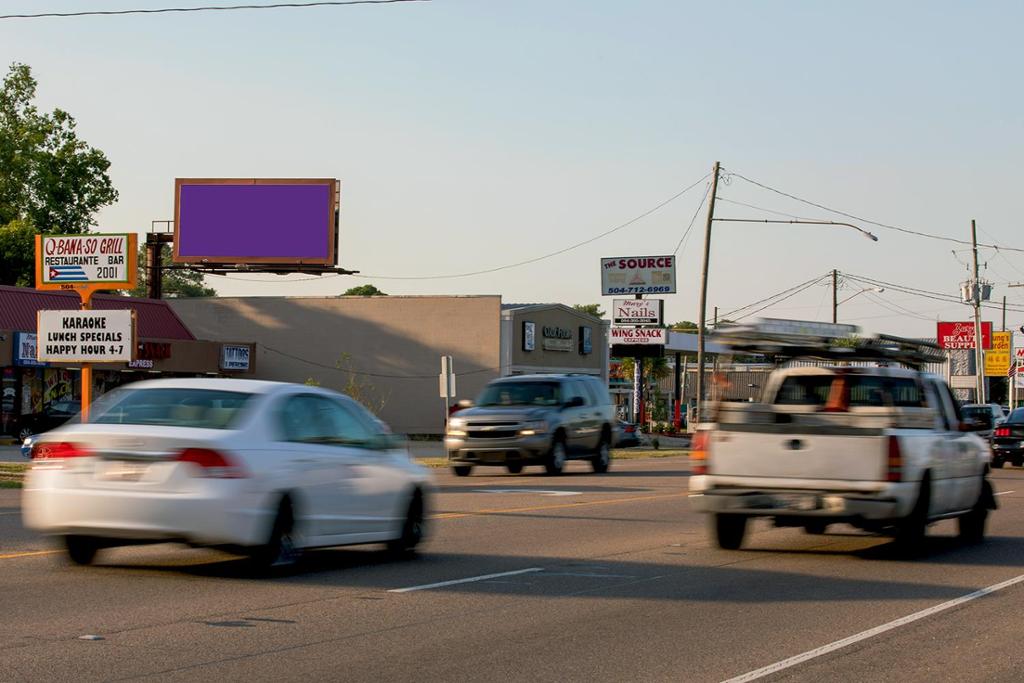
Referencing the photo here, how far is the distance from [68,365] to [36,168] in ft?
109

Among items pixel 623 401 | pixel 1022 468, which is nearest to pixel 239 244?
pixel 1022 468

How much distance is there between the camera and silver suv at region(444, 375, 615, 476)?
2820 cm

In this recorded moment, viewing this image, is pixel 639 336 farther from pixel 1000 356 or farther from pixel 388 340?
pixel 1000 356

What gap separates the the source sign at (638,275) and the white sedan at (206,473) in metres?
66.0

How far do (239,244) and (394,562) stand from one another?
5098cm

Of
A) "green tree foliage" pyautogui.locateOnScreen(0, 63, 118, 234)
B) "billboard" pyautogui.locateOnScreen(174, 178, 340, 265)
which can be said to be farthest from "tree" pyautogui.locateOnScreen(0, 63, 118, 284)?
"billboard" pyautogui.locateOnScreen(174, 178, 340, 265)

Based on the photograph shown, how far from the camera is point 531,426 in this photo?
92.6 feet

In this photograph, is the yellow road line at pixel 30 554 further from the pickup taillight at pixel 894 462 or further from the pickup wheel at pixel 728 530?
the pickup taillight at pixel 894 462

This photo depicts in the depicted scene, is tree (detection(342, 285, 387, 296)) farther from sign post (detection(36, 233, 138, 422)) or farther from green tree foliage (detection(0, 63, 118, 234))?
sign post (detection(36, 233, 138, 422))

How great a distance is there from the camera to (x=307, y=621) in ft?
31.9

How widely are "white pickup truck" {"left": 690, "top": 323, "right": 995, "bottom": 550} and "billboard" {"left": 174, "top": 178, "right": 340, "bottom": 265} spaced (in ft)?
157

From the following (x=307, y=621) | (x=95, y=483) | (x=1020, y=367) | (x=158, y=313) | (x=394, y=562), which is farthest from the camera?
(x=1020, y=367)

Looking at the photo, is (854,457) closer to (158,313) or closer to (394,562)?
(394,562)

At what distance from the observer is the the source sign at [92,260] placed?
25984 millimetres
